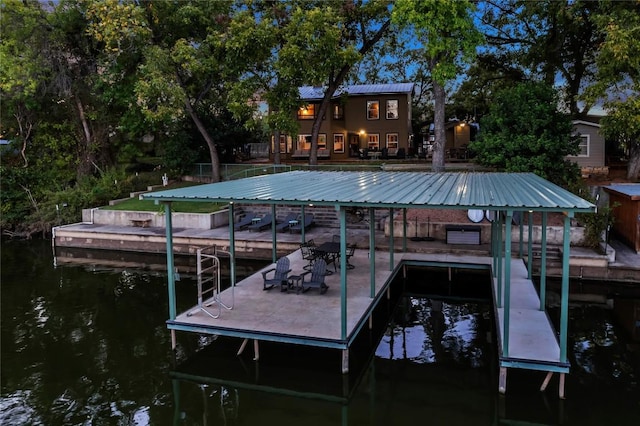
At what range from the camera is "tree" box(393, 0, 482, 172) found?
2281 cm

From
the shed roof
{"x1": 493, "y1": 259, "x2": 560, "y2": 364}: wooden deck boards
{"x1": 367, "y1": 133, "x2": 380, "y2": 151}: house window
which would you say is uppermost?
{"x1": 367, "y1": 133, "x2": 380, "y2": 151}: house window

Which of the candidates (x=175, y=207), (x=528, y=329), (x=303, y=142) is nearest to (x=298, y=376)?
(x=528, y=329)

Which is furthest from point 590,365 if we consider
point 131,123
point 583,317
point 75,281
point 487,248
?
point 131,123

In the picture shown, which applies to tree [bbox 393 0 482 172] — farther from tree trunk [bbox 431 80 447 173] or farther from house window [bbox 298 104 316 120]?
house window [bbox 298 104 316 120]

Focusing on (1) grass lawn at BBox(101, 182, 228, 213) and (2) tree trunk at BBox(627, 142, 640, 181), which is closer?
(1) grass lawn at BBox(101, 182, 228, 213)

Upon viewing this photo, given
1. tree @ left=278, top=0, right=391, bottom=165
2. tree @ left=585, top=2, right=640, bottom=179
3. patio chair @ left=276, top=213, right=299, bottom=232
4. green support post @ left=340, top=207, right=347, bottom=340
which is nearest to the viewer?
green support post @ left=340, top=207, right=347, bottom=340

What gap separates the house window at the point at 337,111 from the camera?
38.1m

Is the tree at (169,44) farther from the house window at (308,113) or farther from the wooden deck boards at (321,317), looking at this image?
Answer: the wooden deck boards at (321,317)

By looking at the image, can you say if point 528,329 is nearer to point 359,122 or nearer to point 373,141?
point 373,141

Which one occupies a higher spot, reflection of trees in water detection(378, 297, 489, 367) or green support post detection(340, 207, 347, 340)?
green support post detection(340, 207, 347, 340)

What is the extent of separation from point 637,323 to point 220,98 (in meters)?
28.1

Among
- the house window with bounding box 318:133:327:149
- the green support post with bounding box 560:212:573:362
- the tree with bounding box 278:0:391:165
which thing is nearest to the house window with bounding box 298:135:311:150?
the house window with bounding box 318:133:327:149

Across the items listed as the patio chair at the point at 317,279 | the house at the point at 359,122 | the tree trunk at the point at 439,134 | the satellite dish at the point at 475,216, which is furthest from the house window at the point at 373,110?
the patio chair at the point at 317,279

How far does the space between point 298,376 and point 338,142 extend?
3010 cm
